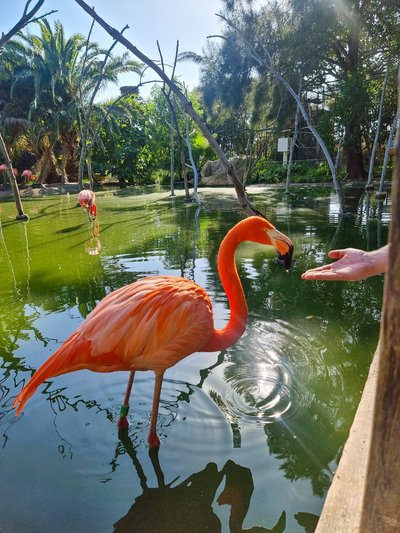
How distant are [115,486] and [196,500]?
0.42m

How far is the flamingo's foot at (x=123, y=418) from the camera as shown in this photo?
2.36m

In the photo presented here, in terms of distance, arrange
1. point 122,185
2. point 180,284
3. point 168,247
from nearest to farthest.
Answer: point 180,284 < point 168,247 < point 122,185

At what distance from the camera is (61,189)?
21094mm

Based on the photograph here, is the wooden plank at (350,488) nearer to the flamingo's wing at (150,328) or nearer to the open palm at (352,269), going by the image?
the open palm at (352,269)

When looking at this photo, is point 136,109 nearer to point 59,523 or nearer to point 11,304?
point 11,304

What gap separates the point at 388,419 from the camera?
2.82 ft

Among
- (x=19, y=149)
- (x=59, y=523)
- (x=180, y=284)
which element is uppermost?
(x=19, y=149)

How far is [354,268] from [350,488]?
0.85 meters

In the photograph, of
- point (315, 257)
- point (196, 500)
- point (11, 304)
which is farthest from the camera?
point (315, 257)

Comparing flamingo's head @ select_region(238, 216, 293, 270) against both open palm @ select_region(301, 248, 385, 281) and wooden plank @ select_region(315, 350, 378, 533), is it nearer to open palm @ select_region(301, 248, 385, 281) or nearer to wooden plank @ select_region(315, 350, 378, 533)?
open palm @ select_region(301, 248, 385, 281)

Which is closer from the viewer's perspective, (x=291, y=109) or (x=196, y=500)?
(x=196, y=500)

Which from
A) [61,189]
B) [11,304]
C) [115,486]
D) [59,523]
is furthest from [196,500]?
[61,189]

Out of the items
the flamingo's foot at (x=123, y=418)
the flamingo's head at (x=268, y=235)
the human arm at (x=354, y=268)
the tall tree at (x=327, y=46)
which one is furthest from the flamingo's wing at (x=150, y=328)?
the tall tree at (x=327, y=46)

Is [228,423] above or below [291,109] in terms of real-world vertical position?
below
